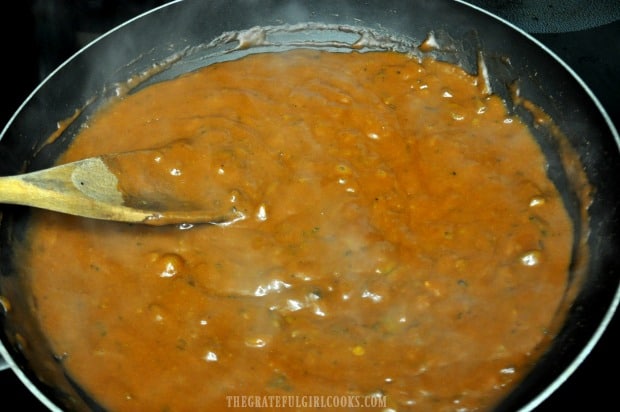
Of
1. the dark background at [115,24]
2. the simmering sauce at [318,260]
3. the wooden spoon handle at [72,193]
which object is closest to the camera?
the simmering sauce at [318,260]

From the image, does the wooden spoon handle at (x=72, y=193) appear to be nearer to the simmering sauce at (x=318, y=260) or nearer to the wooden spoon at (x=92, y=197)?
the wooden spoon at (x=92, y=197)

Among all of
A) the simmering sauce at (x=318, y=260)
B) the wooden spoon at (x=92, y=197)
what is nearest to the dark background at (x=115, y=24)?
the simmering sauce at (x=318, y=260)

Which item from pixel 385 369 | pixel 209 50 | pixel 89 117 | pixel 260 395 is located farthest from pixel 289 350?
pixel 209 50

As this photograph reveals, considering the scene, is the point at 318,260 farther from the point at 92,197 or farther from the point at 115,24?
the point at 115,24

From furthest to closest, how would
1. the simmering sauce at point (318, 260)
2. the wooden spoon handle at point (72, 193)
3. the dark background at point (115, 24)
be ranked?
the dark background at point (115, 24)
the wooden spoon handle at point (72, 193)
the simmering sauce at point (318, 260)

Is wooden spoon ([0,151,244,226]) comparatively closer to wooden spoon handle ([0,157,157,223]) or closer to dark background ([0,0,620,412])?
wooden spoon handle ([0,157,157,223])

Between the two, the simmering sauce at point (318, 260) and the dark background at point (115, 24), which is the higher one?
the dark background at point (115, 24)

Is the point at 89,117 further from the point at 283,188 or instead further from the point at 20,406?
the point at 20,406

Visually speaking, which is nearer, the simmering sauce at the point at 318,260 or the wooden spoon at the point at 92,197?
the simmering sauce at the point at 318,260
